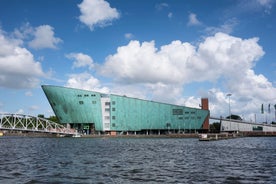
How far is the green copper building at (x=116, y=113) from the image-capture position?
15412 cm

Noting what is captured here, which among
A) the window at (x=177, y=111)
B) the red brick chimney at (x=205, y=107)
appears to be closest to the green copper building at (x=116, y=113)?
the window at (x=177, y=111)

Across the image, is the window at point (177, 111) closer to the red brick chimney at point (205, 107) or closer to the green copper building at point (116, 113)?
the green copper building at point (116, 113)

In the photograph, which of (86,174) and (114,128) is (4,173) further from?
(114,128)

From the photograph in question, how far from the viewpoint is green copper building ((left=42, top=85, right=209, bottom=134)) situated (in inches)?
6068

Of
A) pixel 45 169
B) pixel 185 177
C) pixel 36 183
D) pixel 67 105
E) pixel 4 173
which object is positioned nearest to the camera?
pixel 36 183

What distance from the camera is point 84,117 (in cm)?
15700

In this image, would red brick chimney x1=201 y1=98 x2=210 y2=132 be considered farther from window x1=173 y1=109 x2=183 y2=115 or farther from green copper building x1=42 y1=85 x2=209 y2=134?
window x1=173 y1=109 x2=183 y2=115

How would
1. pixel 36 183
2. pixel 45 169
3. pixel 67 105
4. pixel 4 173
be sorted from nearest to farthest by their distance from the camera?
1. pixel 36 183
2. pixel 4 173
3. pixel 45 169
4. pixel 67 105

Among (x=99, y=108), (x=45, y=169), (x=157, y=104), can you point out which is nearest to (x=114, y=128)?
(x=99, y=108)

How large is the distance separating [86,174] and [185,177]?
307 inches

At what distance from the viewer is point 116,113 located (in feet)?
519

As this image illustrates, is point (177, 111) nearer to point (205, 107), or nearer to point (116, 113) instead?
point (205, 107)

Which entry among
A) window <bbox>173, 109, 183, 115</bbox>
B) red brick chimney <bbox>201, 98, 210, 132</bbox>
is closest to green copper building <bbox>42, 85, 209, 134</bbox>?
window <bbox>173, 109, 183, 115</bbox>

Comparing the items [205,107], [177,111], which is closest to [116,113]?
[177,111]
